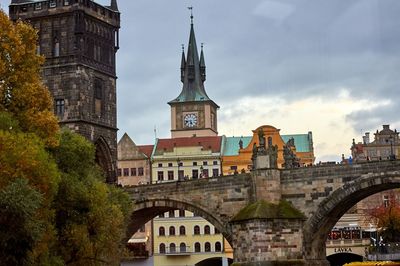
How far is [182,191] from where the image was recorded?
148 feet

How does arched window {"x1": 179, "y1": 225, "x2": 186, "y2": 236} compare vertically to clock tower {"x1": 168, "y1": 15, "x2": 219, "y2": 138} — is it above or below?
below

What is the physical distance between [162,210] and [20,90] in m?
22.3

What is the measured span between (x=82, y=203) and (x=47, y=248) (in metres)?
3.80

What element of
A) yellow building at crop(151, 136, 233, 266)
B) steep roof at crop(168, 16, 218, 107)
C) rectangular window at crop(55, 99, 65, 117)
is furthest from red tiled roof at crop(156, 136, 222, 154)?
rectangular window at crop(55, 99, 65, 117)

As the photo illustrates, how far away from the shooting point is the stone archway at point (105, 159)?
5081cm

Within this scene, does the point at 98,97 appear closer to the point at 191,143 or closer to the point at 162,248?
the point at 162,248

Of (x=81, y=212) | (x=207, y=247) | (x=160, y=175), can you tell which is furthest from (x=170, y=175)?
(x=81, y=212)

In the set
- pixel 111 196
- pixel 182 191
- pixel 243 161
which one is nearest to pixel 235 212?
pixel 182 191

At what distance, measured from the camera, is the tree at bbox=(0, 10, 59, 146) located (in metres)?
28.5

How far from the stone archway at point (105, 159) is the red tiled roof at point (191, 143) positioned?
23.8 metres

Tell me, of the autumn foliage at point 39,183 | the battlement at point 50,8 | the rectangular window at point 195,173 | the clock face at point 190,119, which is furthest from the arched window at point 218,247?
the autumn foliage at point 39,183

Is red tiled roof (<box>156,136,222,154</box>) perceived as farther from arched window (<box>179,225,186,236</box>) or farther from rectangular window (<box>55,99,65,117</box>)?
rectangular window (<box>55,99,65,117</box>)

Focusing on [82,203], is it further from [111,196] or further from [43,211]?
[111,196]

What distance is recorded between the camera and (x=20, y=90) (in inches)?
1126
